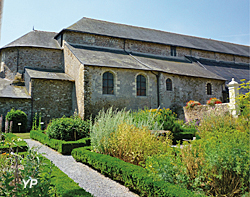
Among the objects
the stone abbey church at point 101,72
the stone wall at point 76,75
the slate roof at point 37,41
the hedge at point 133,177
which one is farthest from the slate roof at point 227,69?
the hedge at point 133,177

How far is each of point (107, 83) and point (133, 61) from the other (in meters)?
3.06

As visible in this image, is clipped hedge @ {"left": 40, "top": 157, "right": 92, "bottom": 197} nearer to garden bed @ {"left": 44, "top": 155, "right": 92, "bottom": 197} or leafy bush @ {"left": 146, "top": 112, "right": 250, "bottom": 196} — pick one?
garden bed @ {"left": 44, "top": 155, "right": 92, "bottom": 197}

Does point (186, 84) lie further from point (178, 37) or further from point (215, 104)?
point (178, 37)

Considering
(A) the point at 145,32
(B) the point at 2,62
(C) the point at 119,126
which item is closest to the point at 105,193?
(C) the point at 119,126

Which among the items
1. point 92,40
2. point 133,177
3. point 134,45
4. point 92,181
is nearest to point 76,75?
point 92,40

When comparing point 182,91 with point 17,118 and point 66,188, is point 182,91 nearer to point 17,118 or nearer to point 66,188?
point 17,118

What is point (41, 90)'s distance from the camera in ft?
43.8

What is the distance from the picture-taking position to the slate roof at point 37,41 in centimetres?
1580

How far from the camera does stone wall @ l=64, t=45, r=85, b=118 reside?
12.6 m

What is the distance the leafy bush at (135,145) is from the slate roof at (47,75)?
9957 mm

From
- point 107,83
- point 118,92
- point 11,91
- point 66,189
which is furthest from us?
point 11,91

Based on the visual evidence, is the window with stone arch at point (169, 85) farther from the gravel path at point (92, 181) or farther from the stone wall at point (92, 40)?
the gravel path at point (92, 181)

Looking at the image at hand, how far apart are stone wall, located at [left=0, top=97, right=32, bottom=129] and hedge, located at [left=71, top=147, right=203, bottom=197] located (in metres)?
9.27

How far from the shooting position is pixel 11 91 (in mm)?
13562
